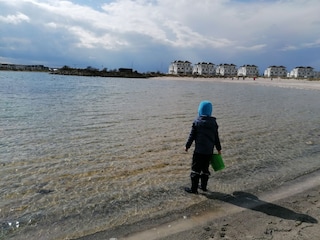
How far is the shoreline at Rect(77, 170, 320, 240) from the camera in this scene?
489cm

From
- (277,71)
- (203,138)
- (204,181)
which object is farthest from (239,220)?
(277,71)

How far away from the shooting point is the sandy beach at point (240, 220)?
488 centimetres

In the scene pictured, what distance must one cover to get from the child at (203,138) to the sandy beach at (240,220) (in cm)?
63

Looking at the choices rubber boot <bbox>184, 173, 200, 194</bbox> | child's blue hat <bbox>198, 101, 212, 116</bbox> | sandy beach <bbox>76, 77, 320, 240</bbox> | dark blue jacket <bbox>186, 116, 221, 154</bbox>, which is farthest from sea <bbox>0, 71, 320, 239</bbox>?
child's blue hat <bbox>198, 101, 212, 116</bbox>

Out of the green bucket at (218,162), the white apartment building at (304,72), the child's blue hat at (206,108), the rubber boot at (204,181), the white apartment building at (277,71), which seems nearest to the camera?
the child's blue hat at (206,108)

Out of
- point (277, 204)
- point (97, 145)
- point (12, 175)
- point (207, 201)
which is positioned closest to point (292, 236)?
point (277, 204)

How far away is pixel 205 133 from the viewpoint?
641 centimetres

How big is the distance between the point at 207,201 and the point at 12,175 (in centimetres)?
573

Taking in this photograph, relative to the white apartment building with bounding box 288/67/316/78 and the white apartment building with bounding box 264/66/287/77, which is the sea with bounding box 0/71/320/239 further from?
the white apartment building with bounding box 264/66/287/77

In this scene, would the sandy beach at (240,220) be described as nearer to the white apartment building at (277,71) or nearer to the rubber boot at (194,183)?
the rubber boot at (194,183)

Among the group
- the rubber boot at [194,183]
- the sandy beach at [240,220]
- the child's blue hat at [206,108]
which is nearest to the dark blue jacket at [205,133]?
the child's blue hat at [206,108]

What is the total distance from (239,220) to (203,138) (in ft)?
6.57

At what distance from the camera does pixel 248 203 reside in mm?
6246

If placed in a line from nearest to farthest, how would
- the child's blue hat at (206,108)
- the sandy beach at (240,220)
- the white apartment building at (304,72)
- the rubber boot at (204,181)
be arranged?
the sandy beach at (240,220) → the child's blue hat at (206,108) → the rubber boot at (204,181) → the white apartment building at (304,72)
